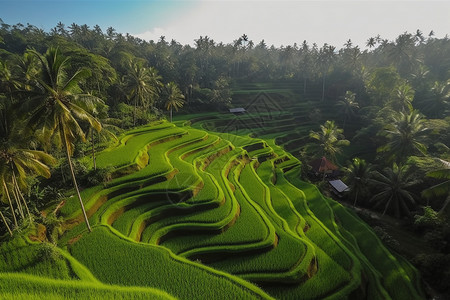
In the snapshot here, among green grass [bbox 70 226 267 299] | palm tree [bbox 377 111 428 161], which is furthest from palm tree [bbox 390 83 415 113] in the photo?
green grass [bbox 70 226 267 299]

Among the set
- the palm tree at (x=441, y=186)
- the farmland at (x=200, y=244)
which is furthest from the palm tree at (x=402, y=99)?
the palm tree at (x=441, y=186)

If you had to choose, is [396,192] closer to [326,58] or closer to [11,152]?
[11,152]

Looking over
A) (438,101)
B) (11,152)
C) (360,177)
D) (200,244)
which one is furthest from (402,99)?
(11,152)

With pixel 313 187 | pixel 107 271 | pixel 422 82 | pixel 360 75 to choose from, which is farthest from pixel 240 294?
pixel 360 75

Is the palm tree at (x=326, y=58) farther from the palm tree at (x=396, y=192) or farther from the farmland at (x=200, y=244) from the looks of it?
the farmland at (x=200, y=244)

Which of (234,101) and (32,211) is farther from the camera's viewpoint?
(234,101)

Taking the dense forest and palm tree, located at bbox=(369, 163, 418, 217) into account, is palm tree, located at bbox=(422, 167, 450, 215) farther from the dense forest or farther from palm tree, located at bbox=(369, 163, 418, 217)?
palm tree, located at bbox=(369, 163, 418, 217)

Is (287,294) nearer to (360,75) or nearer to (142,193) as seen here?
(142,193)
